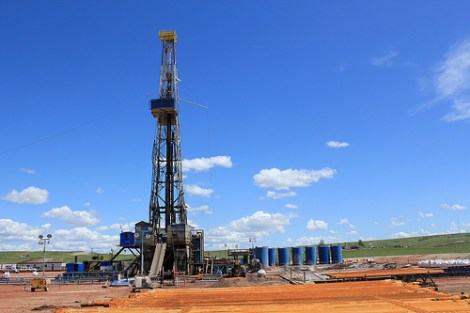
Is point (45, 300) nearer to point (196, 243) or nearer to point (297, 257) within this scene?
point (196, 243)

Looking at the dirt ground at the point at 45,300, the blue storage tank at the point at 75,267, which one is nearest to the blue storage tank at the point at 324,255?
the blue storage tank at the point at 75,267

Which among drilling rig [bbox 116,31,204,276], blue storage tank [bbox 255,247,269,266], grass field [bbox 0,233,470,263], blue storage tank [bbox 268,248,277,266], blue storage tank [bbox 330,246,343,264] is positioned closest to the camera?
drilling rig [bbox 116,31,204,276]

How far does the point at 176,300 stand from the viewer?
20.6 m

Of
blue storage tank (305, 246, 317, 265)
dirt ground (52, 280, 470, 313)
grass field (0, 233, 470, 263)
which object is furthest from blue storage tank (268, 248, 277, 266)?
dirt ground (52, 280, 470, 313)

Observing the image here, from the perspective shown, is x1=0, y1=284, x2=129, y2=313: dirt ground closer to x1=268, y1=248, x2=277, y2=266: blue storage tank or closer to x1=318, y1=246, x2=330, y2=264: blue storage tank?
x1=268, y1=248, x2=277, y2=266: blue storage tank

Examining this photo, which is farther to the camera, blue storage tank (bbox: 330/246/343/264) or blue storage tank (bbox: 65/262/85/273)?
blue storage tank (bbox: 330/246/343/264)

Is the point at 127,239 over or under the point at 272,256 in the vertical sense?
over

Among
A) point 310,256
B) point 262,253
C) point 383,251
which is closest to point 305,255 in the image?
point 310,256

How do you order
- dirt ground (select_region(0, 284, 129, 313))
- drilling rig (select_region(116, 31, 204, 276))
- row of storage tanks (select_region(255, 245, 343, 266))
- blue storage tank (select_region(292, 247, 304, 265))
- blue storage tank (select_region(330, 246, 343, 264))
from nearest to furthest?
dirt ground (select_region(0, 284, 129, 313)) → drilling rig (select_region(116, 31, 204, 276)) → blue storage tank (select_region(292, 247, 304, 265)) → row of storage tanks (select_region(255, 245, 343, 266)) → blue storage tank (select_region(330, 246, 343, 264))

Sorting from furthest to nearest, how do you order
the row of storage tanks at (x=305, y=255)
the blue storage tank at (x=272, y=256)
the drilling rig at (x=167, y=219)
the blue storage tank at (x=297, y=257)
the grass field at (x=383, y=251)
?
the grass field at (x=383, y=251)
the blue storage tank at (x=272, y=256)
the row of storage tanks at (x=305, y=255)
the blue storage tank at (x=297, y=257)
the drilling rig at (x=167, y=219)

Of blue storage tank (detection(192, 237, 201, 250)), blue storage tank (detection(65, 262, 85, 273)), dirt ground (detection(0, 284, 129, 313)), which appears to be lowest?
dirt ground (detection(0, 284, 129, 313))

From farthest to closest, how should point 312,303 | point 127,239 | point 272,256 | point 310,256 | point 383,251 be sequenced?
1. point 383,251
2. point 272,256
3. point 310,256
4. point 127,239
5. point 312,303

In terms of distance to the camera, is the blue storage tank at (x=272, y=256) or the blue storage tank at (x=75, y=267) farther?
the blue storage tank at (x=272, y=256)

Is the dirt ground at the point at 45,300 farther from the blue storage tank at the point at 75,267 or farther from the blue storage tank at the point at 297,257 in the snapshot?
the blue storage tank at the point at 297,257
